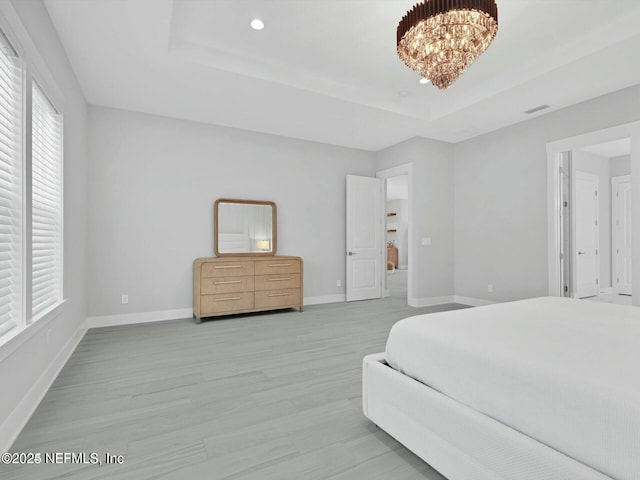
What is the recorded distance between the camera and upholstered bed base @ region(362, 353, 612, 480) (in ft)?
3.56

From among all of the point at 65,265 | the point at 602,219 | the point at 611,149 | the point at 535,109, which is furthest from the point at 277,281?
the point at 611,149

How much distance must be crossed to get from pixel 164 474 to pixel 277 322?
286 cm

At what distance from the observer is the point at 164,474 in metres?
1.51

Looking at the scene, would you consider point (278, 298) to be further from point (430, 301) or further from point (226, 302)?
point (430, 301)

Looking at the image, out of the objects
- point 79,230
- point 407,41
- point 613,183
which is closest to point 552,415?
point 407,41

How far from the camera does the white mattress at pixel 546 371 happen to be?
3.27 feet

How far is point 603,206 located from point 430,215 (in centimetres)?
337

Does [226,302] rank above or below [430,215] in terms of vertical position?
below

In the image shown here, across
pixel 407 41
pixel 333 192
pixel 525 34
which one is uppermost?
pixel 525 34

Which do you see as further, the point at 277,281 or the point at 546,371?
the point at 277,281

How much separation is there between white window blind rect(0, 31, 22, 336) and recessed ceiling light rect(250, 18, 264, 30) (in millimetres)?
1720

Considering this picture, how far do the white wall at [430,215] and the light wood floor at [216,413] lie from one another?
214 centimetres

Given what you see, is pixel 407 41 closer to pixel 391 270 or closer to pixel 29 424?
pixel 29 424

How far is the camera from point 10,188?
1.94 metres
